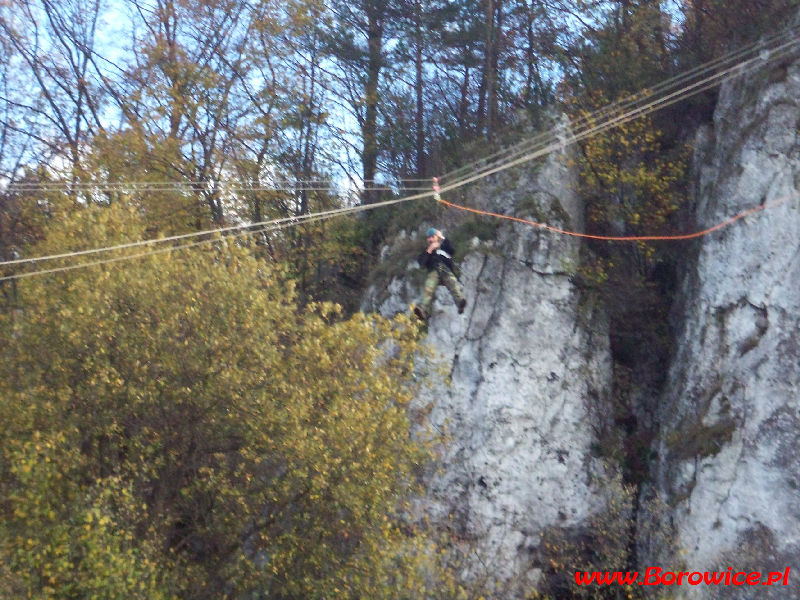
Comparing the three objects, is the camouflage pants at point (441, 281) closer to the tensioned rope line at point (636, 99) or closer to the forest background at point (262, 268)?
the forest background at point (262, 268)

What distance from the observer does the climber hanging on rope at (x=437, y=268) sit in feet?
51.5

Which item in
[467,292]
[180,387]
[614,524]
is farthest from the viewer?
[467,292]

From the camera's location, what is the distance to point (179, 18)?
26.8 m

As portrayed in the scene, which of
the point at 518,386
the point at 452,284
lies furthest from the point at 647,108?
the point at 518,386

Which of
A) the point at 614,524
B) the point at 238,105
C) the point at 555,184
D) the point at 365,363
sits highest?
the point at 238,105

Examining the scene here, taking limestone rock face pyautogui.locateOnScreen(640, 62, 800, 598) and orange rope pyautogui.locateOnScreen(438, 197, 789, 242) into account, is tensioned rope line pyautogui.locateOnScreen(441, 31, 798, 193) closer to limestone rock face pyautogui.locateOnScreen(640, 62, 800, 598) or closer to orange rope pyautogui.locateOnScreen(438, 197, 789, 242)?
limestone rock face pyautogui.locateOnScreen(640, 62, 800, 598)

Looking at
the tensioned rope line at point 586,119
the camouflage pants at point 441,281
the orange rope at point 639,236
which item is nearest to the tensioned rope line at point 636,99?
the tensioned rope line at point 586,119

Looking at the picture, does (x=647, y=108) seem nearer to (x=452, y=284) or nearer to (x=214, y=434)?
(x=452, y=284)

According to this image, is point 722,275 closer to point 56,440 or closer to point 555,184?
point 555,184

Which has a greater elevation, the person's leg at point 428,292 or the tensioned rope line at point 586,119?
the tensioned rope line at point 586,119

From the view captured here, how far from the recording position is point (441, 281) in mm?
17438

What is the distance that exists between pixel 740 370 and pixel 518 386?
14.0 ft

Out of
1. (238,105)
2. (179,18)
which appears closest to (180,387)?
(238,105)

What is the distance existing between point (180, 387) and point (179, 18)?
17.5 metres
